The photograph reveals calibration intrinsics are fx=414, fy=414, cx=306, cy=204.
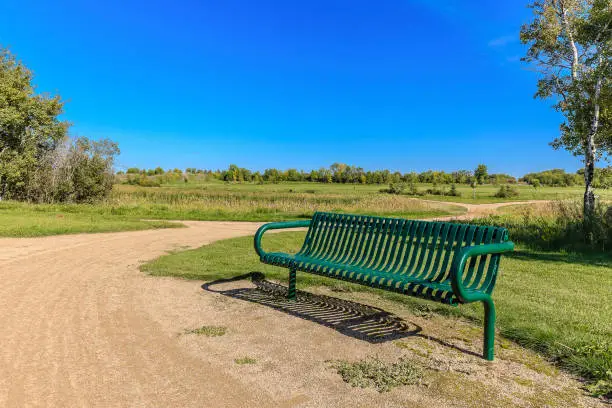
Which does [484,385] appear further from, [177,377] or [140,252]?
[140,252]

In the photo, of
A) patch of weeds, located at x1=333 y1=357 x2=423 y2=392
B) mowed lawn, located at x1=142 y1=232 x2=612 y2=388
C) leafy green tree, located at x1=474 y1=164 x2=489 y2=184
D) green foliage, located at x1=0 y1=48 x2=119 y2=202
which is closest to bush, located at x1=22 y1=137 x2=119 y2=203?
green foliage, located at x1=0 y1=48 x2=119 y2=202

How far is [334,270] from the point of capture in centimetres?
467

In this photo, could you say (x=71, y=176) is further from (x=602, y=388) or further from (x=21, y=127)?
(x=602, y=388)

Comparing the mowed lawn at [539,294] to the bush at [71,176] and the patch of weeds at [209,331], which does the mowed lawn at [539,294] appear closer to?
the patch of weeds at [209,331]

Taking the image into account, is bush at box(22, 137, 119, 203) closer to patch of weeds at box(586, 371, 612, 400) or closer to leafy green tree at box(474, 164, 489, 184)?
patch of weeds at box(586, 371, 612, 400)

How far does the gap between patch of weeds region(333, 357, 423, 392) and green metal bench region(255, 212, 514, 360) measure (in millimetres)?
675

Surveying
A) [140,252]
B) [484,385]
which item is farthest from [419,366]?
[140,252]

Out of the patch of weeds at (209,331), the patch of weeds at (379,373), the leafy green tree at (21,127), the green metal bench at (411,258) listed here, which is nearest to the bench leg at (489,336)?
the green metal bench at (411,258)

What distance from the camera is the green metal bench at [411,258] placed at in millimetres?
3631

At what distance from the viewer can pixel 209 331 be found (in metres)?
4.26

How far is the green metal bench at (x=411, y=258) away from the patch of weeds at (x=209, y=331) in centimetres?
124

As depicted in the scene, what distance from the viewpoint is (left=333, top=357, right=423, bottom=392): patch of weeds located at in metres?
3.14

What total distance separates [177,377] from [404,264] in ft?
8.83

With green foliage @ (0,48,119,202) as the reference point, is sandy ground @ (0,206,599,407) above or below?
below
